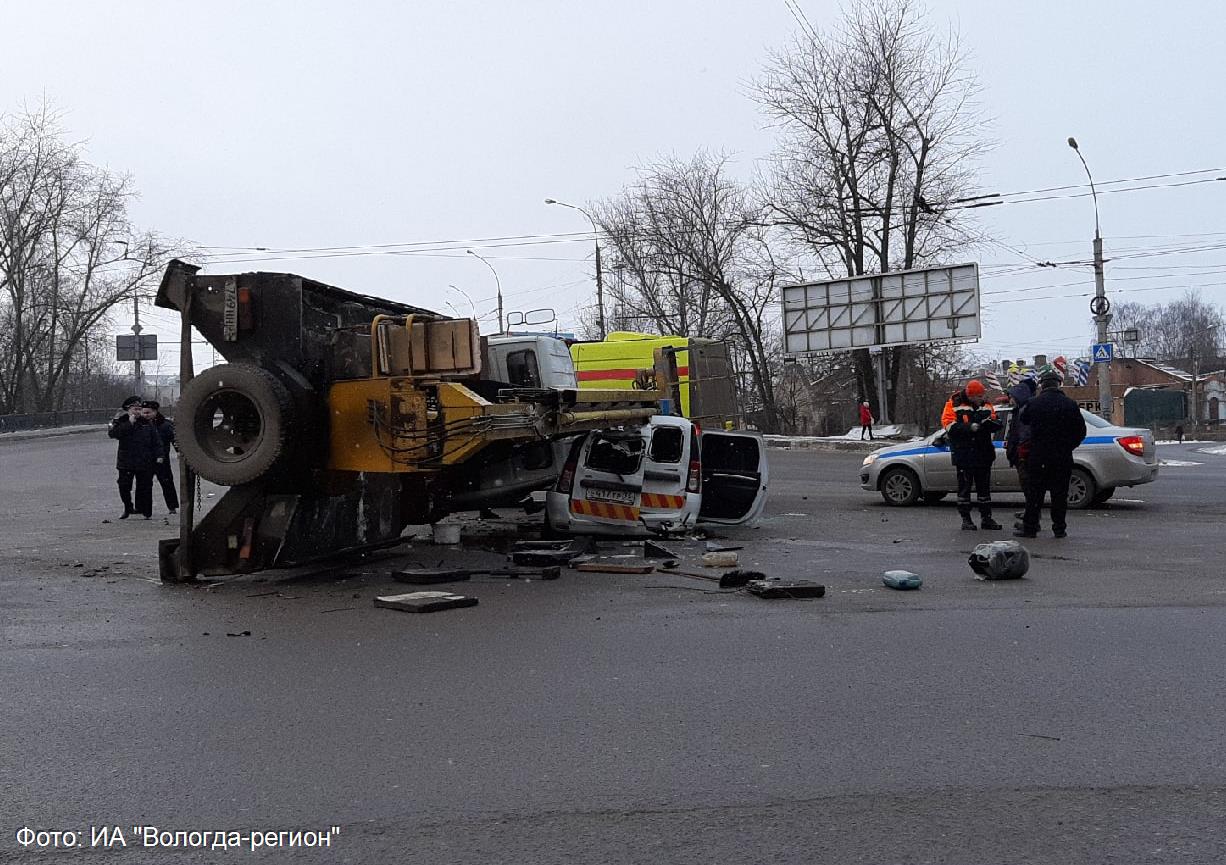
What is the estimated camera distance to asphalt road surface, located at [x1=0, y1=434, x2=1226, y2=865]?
3.98 meters

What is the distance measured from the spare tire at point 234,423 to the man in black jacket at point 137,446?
6.76 meters

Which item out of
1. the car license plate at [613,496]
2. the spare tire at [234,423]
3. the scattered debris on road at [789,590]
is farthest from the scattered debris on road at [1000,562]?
the spare tire at [234,423]

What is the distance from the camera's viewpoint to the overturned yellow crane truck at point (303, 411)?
31.3ft

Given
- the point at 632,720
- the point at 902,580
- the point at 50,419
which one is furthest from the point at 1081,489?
the point at 50,419

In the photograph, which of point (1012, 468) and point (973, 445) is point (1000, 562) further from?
point (1012, 468)

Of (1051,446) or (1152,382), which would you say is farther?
(1152,382)

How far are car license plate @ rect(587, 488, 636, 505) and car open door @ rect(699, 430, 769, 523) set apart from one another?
1.84m

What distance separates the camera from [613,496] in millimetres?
12930

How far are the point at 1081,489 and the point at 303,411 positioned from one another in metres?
11.7

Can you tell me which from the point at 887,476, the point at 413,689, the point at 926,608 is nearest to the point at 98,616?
the point at 413,689

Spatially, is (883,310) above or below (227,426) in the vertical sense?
above

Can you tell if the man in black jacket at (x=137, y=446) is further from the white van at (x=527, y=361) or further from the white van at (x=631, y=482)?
the white van at (x=631, y=482)

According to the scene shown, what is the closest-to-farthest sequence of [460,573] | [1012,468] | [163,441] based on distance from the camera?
1. [460,573]
2. [1012,468]
3. [163,441]

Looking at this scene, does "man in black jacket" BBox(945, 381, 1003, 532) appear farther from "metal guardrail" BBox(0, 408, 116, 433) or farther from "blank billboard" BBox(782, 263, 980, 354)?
"metal guardrail" BBox(0, 408, 116, 433)
